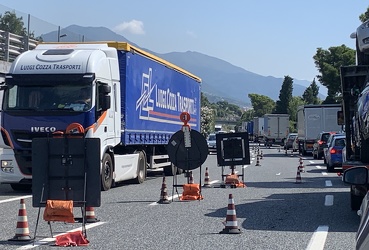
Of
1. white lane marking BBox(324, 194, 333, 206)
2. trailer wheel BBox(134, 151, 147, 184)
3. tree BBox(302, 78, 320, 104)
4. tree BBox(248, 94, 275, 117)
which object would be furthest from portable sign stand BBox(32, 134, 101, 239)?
tree BBox(248, 94, 275, 117)

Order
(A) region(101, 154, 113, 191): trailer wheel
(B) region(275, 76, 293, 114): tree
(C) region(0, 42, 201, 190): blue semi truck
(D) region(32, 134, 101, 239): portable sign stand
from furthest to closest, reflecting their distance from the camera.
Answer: (B) region(275, 76, 293, 114): tree
(A) region(101, 154, 113, 191): trailer wheel
(C) region(0, 42, 201, 190): blue semi truck
(D) region(32, 134, 101, 239): portable sign stand

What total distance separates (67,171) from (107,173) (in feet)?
26.1

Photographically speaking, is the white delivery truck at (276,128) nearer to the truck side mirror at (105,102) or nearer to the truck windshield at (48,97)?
the truck side mirror at (105,102)

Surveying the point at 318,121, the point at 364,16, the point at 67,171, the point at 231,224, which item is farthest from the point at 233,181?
the point at 364,16

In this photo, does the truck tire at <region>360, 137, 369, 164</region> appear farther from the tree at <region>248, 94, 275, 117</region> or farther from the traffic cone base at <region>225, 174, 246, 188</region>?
the tree at <region>248, 94, 275, 117</region>

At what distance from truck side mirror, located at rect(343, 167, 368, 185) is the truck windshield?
11335mm

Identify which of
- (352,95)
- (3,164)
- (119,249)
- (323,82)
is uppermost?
(323,82)

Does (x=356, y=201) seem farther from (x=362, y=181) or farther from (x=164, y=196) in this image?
(x=362, y=181)

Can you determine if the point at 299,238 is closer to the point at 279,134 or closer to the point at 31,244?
the point at 31,244

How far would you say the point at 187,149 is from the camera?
55.0ft

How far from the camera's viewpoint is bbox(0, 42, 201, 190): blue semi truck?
17.3 metres

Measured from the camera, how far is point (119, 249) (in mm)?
9391

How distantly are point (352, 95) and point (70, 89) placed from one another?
22.0 ft

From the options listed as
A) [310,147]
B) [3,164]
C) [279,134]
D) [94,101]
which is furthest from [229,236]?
[279,134]
